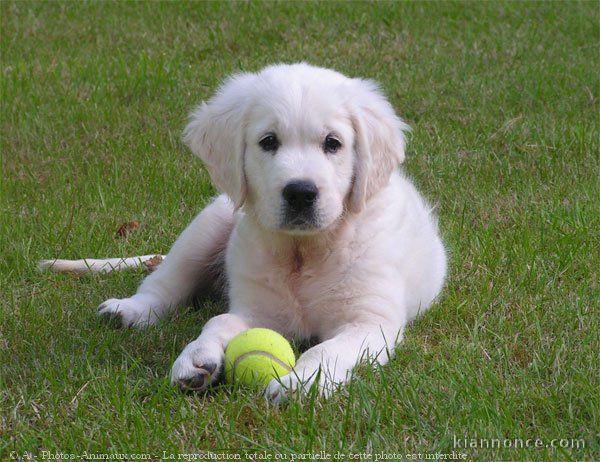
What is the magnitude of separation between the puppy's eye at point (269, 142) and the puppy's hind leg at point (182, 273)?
0.92 m

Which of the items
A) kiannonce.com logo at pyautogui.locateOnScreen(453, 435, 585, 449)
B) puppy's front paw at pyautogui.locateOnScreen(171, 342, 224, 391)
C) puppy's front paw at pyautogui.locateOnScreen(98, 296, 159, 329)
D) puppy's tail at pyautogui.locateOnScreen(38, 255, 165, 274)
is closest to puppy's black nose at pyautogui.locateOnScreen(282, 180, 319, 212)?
puppy's front paw at pyautogui.locateOnScreen(171, 342, 224, 391)

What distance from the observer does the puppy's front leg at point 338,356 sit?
10.3ft

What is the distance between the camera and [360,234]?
3904 mm

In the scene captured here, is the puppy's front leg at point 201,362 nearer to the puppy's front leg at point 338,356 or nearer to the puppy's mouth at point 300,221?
the puppy's front leg at point 338,356

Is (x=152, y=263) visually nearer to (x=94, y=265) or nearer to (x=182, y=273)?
(x=94, y=265)

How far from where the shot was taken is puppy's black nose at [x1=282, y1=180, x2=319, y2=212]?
352cm

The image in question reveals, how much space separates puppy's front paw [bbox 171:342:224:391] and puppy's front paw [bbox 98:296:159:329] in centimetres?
71

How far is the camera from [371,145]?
390cm

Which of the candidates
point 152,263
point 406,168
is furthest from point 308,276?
point 406,168

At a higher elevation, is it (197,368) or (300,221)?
(300,221)

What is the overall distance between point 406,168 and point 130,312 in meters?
2.59

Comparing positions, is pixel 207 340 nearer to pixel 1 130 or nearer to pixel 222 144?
pixel 222 144

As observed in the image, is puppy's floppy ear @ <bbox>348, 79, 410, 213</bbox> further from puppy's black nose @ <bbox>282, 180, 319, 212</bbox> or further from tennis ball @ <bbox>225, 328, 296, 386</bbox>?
tennis ball @ <bbox>225, 328, 296, 386</bbox>

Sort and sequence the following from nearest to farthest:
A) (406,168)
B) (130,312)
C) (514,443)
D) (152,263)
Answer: (514,443) < (130,312) < (152,263) < (406,168)
